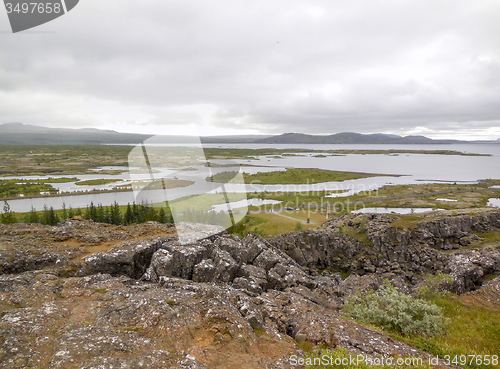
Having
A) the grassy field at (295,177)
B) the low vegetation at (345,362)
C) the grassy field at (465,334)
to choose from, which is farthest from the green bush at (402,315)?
the grassy field at (295,177)

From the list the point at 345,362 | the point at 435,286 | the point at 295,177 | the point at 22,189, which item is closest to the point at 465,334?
the point at 435,286

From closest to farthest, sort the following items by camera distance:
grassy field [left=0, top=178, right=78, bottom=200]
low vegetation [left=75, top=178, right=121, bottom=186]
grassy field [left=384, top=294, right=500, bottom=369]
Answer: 1. grassy field [left=384, top=294, right=500, bottom=369]
2. grassy field [left=0, top=178, right=78, bottom=200]
3. low vegetation [left=75, top=178, right=121, bottom=186]

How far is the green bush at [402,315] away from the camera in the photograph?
12438 mm

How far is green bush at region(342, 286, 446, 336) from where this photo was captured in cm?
1244

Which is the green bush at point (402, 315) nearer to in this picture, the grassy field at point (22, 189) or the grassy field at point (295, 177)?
the grassy field at point (295, 177)

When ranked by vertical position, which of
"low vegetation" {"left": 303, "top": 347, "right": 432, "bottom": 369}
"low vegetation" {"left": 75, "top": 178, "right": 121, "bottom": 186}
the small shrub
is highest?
"low vegetation" {"left": 303, "top": 347, "right": 432, "bottom": 369}

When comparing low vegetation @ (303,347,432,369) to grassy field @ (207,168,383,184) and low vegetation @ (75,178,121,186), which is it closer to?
grassy field @ (207,168,383,184)

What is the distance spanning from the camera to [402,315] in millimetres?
13016

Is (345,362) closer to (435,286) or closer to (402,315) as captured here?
(402,315)

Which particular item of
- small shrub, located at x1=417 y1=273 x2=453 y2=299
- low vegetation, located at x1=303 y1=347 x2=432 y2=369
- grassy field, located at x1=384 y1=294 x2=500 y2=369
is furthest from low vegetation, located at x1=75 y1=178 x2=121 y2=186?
grassy field, located at x1=384 y1=294 x2=500 y2=369

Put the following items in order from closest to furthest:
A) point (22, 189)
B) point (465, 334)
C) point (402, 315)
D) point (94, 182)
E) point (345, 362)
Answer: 1. point (345, 362)
2. point (465, 334)
3. point (402, 315)
4. point (22, 189)
5. point (94, 182)

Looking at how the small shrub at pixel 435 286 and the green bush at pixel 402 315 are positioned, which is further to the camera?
the small shrub at pixel 435 286

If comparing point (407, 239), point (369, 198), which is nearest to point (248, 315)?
point (407, 239)

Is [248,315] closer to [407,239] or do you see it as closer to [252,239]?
[252,239]
